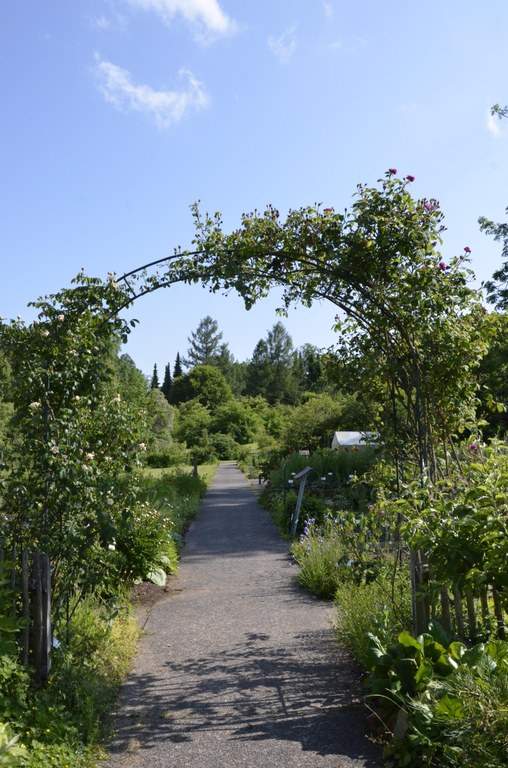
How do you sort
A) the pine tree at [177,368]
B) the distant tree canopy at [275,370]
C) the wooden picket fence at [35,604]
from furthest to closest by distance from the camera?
the pine tree at [177,368], the distant tree canopy at [275,370], the wooden picket fence at [35,604]

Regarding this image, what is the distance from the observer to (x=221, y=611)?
6.46 metres

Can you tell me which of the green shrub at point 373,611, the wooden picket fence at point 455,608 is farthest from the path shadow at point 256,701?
the wooden picket fence at point 455,608

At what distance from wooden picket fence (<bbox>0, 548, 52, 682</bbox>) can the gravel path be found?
0.62 metres

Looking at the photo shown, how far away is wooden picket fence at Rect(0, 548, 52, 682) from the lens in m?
3.82

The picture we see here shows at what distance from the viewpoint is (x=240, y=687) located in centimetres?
442

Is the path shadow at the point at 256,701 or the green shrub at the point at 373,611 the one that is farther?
the green shrub at the point at 373,611

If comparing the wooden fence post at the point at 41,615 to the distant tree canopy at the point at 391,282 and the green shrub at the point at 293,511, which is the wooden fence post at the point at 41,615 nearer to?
the distant tree canopy at the point at 391,282

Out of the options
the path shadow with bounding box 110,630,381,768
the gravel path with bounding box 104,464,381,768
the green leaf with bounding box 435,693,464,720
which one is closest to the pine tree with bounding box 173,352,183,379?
the gravel path with bounding box 104,464,381,768

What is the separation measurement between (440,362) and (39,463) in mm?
2948

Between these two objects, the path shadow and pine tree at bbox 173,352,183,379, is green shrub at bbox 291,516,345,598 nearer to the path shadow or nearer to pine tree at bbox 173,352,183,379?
the path shadow

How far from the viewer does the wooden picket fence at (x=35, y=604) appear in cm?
382

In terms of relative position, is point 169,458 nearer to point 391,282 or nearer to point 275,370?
point 391,282

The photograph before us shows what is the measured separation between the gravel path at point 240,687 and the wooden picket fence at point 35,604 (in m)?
0.62

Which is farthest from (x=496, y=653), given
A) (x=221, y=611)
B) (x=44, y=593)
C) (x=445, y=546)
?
(x=221, y=611)
